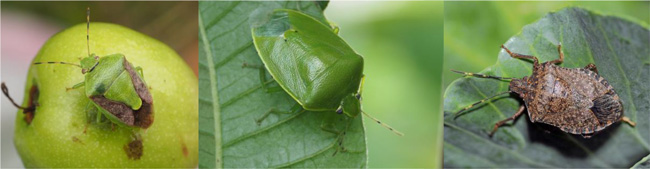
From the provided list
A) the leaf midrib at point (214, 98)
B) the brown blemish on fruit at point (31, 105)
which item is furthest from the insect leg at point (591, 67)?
the brown blemish on fruit at point (31, 105)

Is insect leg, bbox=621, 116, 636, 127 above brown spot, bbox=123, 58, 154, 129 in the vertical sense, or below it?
below

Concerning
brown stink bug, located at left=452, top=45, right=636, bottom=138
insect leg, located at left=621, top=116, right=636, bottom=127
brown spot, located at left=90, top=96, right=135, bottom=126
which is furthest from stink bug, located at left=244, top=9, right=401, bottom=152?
insect leg, located at left=621, top=116, right=636, bottom=127

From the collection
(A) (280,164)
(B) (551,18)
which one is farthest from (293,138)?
(B) (551,18)

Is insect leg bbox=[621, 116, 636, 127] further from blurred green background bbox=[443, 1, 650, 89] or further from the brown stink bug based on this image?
blurred green background bbox=[443, 1, 650, 89]

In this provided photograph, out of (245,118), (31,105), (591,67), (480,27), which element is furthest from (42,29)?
(591,67)

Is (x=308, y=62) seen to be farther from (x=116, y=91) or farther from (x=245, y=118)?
(x=116, y=91)

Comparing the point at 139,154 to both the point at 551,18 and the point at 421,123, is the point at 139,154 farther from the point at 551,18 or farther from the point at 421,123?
the point at 551,18
